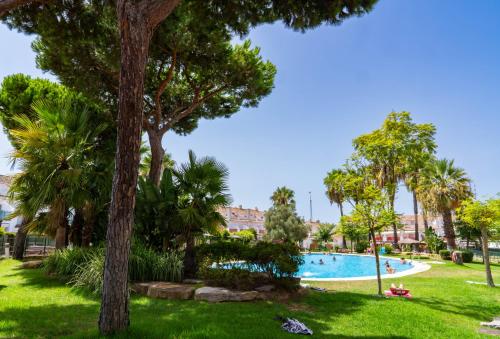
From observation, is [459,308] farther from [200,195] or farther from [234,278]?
[200,195]

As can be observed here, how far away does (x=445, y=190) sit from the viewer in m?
24.3

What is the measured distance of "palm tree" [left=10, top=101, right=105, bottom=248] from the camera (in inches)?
358

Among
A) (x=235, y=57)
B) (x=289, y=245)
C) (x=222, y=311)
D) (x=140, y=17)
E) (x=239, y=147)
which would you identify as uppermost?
(x=235, y=57)

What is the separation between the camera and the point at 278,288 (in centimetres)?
733

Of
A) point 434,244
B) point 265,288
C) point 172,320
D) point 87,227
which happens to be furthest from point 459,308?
point 434,244

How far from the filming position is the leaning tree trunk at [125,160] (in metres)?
3.89

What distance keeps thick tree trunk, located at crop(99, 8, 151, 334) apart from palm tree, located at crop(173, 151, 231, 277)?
4714 mm

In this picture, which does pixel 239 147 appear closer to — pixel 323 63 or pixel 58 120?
pixel 323 63

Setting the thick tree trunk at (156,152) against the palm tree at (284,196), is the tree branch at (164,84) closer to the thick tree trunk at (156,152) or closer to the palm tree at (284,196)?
the thick tree trunk at (156,152)

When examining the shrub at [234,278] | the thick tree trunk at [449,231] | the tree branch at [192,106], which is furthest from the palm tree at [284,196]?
the shrub at [234,278]

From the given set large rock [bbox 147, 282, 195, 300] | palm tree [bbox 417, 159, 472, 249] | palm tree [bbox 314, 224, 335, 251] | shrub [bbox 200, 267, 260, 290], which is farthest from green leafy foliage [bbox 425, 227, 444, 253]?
large rock [bbox 147, 282, 195, 300]

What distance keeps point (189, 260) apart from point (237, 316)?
3827 millimetres

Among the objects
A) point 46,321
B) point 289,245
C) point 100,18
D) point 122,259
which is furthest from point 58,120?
point 289,245

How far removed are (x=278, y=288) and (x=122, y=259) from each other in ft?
14.8
